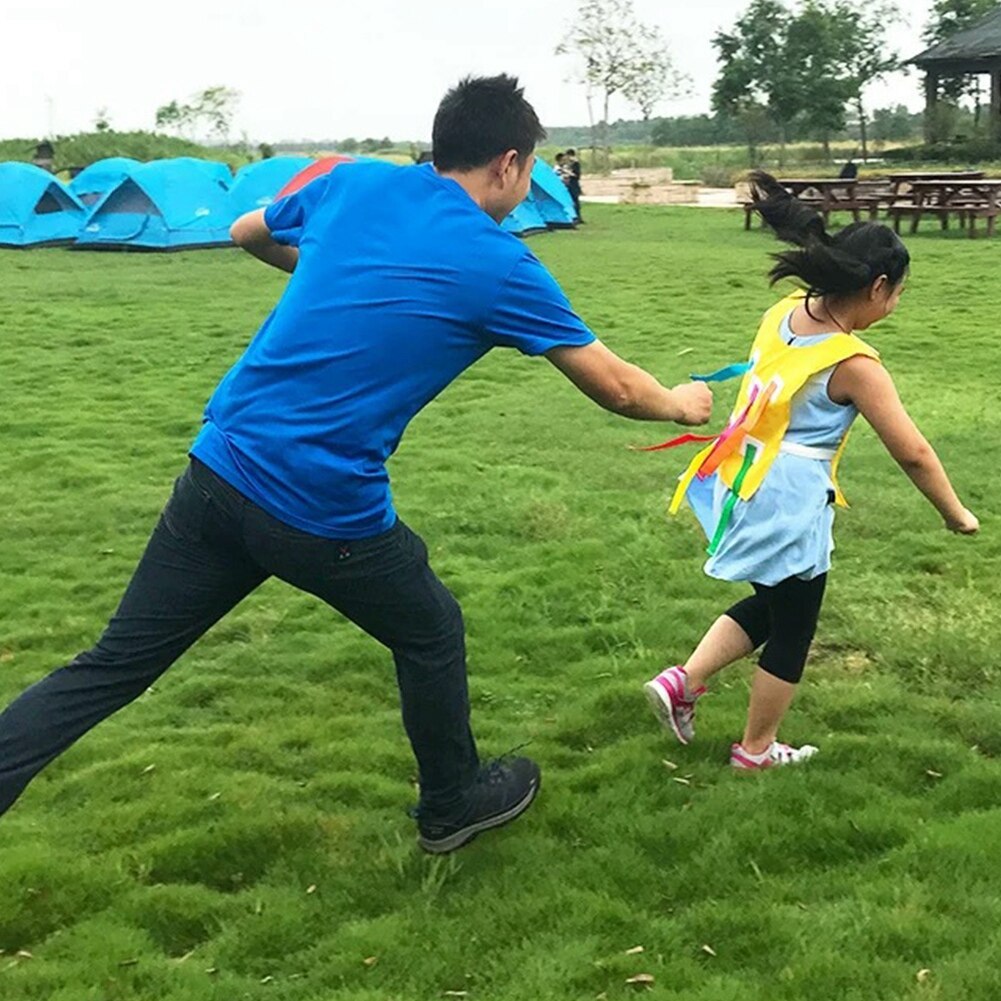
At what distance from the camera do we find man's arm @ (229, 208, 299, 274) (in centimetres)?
350

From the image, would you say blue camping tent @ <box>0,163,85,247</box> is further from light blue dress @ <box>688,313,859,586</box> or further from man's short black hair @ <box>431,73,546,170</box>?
man's short black hair @ <box>431,73,546,170</box>

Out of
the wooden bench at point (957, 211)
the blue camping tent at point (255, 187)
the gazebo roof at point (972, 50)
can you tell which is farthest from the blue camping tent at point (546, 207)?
the gazebo roof at point (972, 50)

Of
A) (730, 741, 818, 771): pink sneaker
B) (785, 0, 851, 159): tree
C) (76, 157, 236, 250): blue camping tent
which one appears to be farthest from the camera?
(785, 0, 851, 159): tree

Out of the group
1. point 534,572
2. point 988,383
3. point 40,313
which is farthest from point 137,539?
point 40,313

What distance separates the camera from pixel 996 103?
4325 centimetres

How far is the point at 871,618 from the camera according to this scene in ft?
17.3

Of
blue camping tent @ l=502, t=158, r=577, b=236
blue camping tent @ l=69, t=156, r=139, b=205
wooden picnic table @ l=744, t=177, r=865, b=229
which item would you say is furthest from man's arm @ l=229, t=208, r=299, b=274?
blue camping tent @ l=502, t=158, r=577, b=236

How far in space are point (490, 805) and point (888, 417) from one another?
4.65ft

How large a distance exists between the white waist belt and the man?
564mm

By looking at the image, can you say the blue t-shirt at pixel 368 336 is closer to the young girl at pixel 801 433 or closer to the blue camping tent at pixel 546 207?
the young girl at pixel 801 433

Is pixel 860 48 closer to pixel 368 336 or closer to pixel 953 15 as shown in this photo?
pixel 953 15

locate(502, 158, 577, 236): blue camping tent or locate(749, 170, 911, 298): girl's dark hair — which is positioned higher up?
locate(749, 170, 911, 298): girl's dark hair

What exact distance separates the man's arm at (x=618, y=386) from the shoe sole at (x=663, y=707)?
119 centimetres

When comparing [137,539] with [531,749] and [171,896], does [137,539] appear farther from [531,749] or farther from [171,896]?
[171,896]
